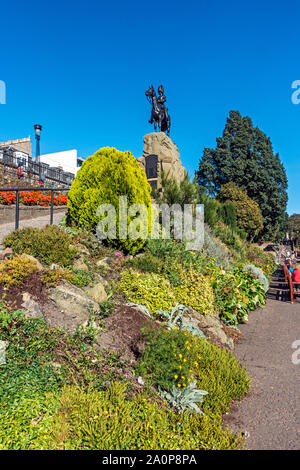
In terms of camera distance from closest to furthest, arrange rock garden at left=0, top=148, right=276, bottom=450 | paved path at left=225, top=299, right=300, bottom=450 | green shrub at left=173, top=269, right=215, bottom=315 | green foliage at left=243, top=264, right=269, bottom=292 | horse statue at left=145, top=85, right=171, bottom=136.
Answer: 1. rock garden at left=0, top=148, right=276, bottom=450
2. paved path at left=225, top=299, right=300, bottom=450
3. green shrub at left=173, top=269, right=215, bottom=315
4. green foliage at left=243, top=264, right=269, bottom=292
5. horse statue at left=145, top=85, right=171, bottom=136

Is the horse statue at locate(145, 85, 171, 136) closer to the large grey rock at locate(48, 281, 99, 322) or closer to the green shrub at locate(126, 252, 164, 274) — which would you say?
the green shrub at locate(126, 252, 164, 274)

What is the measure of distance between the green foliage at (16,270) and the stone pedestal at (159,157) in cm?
1275

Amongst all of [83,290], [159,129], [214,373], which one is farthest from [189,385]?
[159,129]

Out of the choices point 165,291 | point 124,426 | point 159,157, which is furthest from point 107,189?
point 159,157

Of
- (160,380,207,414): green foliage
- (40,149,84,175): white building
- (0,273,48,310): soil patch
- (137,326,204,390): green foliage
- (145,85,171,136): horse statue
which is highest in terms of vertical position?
(40,149,84,175): white building

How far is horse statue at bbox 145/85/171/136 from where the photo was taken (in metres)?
18.9

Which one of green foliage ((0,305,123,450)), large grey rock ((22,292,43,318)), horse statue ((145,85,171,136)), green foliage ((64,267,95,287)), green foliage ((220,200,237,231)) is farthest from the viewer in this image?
horse statue ((145,85,171,136))

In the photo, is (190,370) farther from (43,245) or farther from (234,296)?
(234,296)

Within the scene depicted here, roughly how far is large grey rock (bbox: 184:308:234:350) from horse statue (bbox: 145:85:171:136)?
16.2 metres

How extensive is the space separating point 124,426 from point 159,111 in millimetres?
19119

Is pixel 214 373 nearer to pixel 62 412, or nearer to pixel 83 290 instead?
pixel 62 412

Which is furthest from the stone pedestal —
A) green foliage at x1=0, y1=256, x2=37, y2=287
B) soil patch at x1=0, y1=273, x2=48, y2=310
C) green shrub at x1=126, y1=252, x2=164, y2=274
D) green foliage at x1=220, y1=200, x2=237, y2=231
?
soil patch at x1=0, y1=273, x2=48, y2=310

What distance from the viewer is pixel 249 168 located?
26.7 meters

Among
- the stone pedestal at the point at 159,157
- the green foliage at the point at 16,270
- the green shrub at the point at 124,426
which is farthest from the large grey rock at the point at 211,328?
the stone pedestal at the point at 159,157
